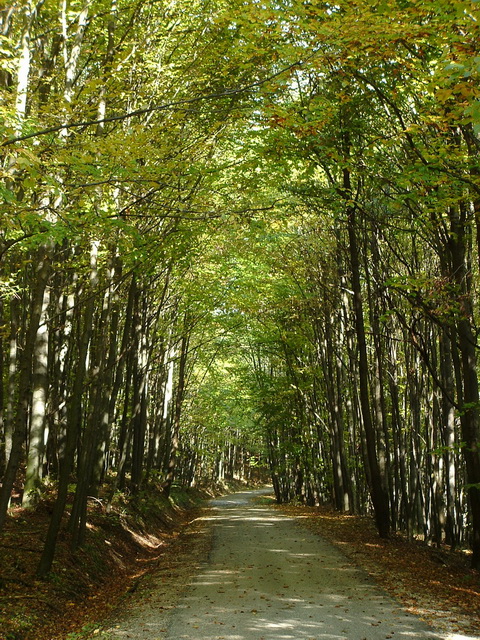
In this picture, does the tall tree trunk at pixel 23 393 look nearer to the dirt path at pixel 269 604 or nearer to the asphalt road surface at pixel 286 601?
the dirt path at pixel 269 604

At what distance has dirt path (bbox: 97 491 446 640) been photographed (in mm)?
6051

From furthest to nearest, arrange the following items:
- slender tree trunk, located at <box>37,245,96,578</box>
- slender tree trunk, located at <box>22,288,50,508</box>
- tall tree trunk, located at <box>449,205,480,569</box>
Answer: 1. slender tree trunk, located at <box>22,288,50,508</box>
2. tall tree trunk, located at <box>449,205,480,569</box>
3. slender tree trunk, located at <box>37,245,96,578</box>

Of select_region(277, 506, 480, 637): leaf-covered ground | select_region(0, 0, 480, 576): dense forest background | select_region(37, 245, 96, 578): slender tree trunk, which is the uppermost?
select_region(0, 0, 480, 576): dense forest background

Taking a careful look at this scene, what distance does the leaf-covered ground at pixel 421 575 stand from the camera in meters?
6.59

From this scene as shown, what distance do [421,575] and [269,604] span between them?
2.98 meters

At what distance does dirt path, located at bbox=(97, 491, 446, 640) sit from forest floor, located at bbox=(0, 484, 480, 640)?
0.96 ft

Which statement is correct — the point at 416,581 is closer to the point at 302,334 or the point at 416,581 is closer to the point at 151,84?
the point at 151,84

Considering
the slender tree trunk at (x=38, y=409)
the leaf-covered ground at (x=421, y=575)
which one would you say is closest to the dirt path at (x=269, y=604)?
the leaf-covered ground at (x=421, y=575)

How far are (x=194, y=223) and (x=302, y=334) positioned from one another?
427 inches

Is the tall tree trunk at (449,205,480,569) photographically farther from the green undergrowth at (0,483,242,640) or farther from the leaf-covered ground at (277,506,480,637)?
the green undergrowth at (0,483,242,640)

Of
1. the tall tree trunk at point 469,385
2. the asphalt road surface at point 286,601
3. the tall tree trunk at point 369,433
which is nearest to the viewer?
the asphalt road surface at point 286,601

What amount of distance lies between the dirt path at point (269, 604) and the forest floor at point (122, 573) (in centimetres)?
29

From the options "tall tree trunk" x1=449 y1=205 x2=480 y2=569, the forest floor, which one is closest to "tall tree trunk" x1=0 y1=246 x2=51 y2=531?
the forest floor

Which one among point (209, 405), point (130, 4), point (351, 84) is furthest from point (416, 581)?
point (209, 405)
